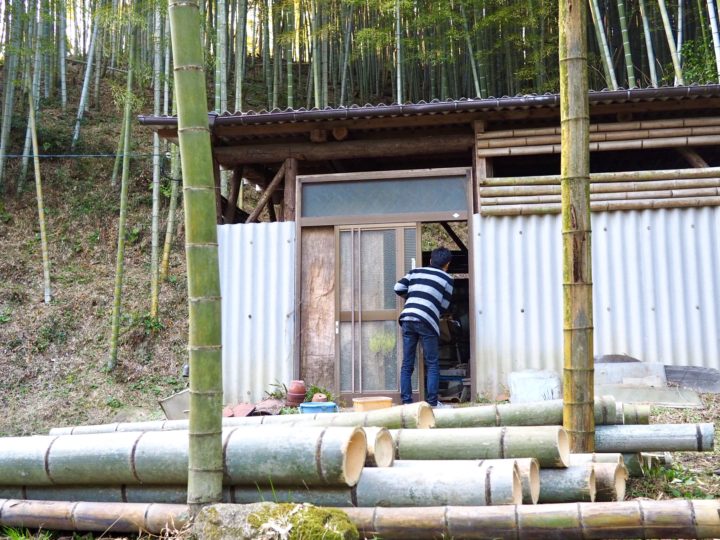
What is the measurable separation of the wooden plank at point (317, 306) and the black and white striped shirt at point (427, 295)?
110 cm

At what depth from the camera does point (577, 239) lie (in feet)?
13.0

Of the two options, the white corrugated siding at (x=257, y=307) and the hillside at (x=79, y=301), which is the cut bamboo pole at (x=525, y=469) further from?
the hillside at (x=79, y=301)

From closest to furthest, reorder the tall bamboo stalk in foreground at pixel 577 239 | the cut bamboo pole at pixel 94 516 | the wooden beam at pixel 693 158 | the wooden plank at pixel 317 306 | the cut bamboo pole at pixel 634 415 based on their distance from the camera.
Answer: the cut bamboo pole at pixel 94 516 → the tall bamboo stalk in foreground at pixel 577 239 → the cut bamboo pole at pixel 634 415 → the wooden beam at pixel 693 158 → the wooden plank at pixel 317 306

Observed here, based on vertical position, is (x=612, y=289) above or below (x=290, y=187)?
below

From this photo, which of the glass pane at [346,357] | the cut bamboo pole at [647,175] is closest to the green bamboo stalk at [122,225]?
the glass pane at [346,357]

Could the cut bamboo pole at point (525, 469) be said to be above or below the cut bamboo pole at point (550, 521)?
above

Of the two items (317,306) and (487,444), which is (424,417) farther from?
(317,306)

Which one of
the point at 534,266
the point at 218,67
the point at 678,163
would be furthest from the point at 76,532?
the point at 218,67

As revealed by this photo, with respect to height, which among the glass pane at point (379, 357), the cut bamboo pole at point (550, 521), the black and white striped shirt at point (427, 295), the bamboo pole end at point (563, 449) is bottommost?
the cut bamboo pole at point (550, 521)

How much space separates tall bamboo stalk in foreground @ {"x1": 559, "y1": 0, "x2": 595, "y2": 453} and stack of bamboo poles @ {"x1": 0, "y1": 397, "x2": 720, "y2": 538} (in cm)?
29

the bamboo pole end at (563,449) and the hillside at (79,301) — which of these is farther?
the hillside at (79,301)

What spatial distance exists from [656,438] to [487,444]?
112cm

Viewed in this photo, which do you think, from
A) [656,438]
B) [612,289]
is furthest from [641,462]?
[612,289]

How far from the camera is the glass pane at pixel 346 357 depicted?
316 inches
